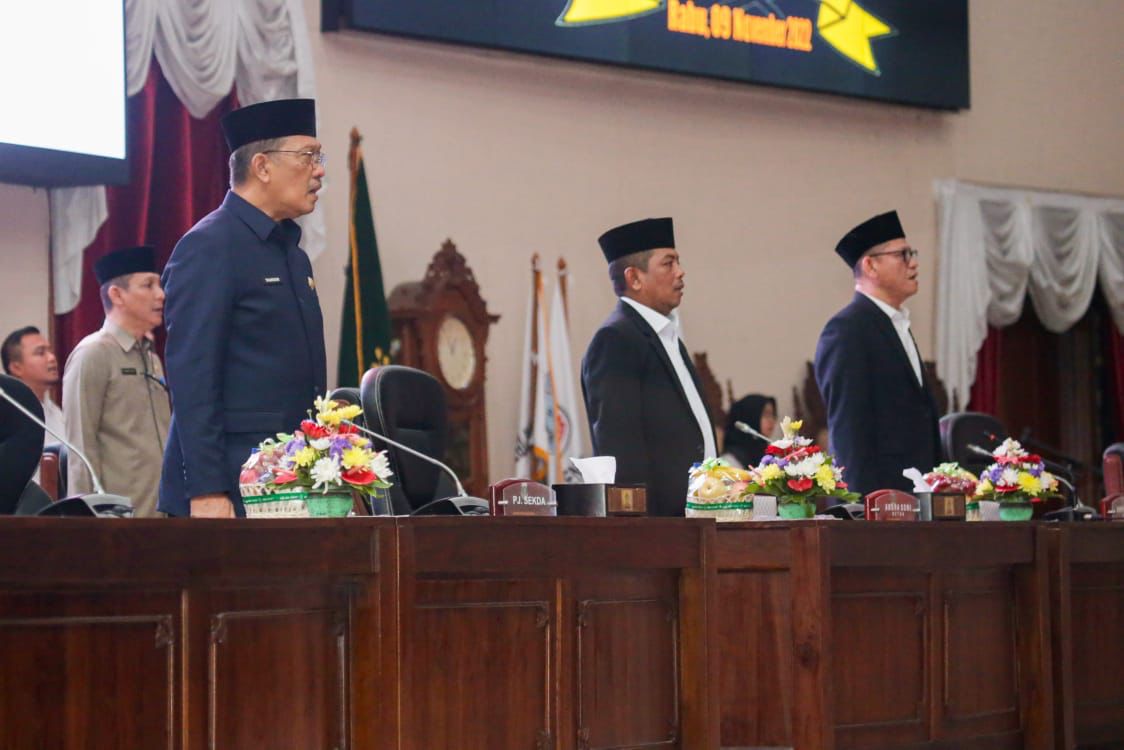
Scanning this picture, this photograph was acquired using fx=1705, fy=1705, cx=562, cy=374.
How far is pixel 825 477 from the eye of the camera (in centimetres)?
388

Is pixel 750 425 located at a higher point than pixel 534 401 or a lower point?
lower

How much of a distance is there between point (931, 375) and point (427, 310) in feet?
10.9

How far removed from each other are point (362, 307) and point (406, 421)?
2.80m

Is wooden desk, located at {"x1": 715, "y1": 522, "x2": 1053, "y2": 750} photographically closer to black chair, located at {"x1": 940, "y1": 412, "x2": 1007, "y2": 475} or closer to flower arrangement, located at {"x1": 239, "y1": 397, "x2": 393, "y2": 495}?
flower arrangement, located at {"x1": 239, "y1": 397, "x2": 393, "y2": 495}

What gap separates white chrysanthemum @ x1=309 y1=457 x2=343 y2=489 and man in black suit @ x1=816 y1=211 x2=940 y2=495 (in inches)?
82.9

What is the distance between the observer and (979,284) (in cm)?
927

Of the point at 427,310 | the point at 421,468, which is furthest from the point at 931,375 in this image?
the point at 421,468

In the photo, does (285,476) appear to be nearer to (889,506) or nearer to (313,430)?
(313,430)

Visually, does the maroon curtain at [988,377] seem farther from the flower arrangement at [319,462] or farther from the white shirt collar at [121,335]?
the flower arrangement at [319,462]

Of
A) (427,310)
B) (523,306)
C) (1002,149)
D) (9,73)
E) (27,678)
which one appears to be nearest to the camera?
(27,678)

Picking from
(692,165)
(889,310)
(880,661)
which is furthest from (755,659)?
(692,165)

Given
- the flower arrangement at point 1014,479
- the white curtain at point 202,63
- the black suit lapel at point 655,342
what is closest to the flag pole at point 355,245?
the white curtain at point 202,63

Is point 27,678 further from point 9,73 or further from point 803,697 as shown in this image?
point 9,73

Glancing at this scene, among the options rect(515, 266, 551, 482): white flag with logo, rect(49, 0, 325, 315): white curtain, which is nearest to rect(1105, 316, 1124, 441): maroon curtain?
rect(515, 266, 551, 482): white flag with logo
